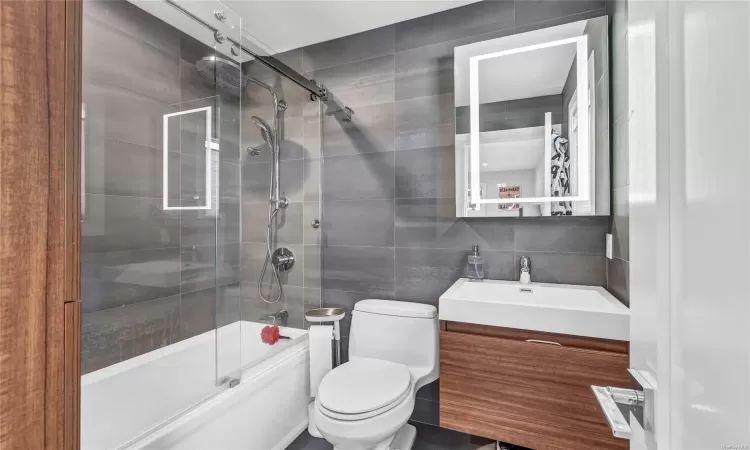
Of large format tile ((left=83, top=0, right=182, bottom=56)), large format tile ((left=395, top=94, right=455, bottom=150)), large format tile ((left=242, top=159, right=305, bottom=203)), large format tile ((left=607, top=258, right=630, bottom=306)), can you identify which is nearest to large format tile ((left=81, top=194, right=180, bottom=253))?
large format tile ((left=242, top=159, right=305, bottom=203))

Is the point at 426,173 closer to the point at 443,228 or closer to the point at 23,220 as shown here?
the point at 443,228

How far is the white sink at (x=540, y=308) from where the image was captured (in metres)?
1.22

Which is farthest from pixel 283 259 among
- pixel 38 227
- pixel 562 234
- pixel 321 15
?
pixel 38 227

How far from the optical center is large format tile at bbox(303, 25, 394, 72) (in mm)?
2029

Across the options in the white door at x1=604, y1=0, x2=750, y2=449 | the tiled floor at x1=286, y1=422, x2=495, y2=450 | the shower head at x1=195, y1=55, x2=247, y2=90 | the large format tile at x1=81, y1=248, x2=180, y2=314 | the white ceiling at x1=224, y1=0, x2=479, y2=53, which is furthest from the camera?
the white ceiling at x1=224, y1=0, x2=479, y2=53

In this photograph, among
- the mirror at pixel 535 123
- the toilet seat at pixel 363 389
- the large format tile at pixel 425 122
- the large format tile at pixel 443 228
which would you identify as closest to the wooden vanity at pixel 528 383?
the toilet seat at pixel 363 389

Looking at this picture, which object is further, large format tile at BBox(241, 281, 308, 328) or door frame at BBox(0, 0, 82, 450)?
large format tile at BBox(241, 281, 308, 328)

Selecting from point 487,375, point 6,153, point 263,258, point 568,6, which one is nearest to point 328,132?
point 263,258

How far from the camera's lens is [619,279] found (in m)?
1.41

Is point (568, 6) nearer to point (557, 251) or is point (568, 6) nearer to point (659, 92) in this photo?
point (557, 251)

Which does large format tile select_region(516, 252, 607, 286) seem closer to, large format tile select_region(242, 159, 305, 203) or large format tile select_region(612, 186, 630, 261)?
large format tile select_region(612, 186, 630, 261)

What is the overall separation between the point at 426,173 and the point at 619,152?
0.91m

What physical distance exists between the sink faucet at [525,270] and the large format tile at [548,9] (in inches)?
48.8

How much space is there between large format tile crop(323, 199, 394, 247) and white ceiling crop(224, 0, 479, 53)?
1.03 m
